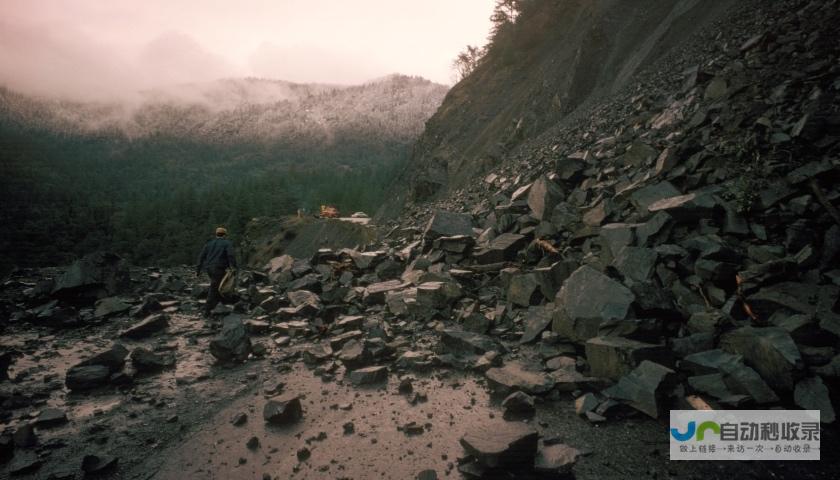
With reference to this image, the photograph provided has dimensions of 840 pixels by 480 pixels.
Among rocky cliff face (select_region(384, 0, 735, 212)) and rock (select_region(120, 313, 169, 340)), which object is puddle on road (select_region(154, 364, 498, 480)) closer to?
rock (select_region(120, 313, 169, 340))

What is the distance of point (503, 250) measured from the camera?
7539 millimetres

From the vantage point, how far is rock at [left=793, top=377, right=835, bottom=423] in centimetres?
310

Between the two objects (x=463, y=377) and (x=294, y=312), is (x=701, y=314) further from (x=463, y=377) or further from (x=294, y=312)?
(x=294, y=312)

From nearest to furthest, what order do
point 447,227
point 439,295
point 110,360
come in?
1. point 110,360
2. point 439,295
3. point 447,227

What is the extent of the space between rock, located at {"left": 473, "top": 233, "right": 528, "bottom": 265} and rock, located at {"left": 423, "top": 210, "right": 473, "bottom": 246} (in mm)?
1228

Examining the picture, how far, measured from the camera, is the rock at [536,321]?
5371mm

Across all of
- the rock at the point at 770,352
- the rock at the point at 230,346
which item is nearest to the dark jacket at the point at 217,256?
the rock at the point at 230,346

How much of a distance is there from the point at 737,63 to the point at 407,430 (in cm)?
936

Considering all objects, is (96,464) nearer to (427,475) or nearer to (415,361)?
(427,475)

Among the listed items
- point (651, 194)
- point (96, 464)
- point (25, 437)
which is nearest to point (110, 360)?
point (25, 437)

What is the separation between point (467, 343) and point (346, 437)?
2.12 metres

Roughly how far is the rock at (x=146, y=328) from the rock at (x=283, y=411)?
5069 millimetres

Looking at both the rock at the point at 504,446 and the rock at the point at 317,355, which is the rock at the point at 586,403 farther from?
the rock at the point at 317,355

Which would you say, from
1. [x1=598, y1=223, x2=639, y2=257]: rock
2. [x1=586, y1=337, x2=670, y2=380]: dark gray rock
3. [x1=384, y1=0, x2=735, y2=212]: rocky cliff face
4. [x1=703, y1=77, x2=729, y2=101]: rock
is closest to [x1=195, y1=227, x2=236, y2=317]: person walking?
[x1=598, y1=223, x2=639, y2=257]: rock
